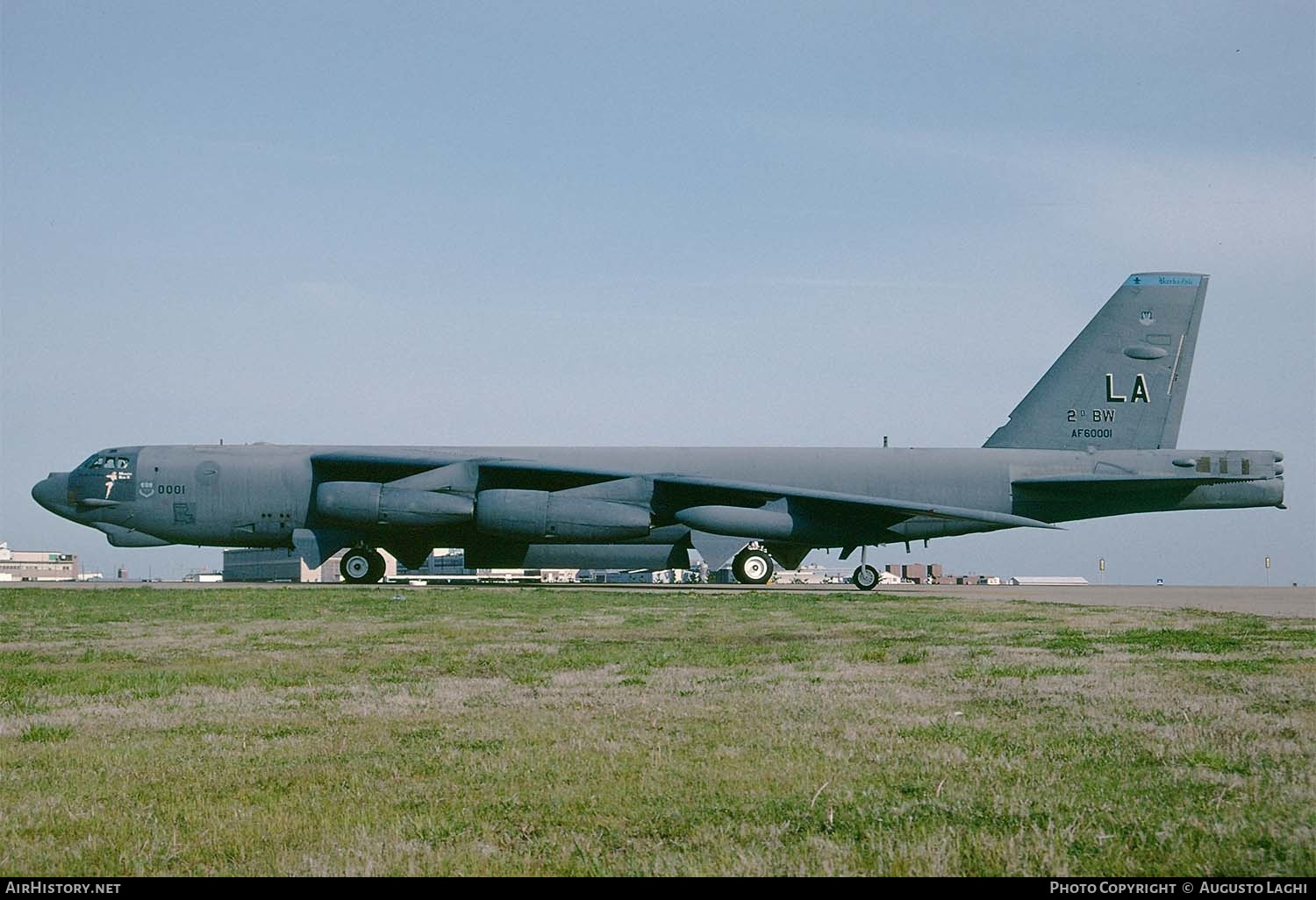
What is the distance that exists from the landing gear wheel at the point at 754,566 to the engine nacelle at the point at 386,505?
7074mm

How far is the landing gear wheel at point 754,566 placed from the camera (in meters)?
31.7

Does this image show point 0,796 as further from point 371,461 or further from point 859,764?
point 371,461

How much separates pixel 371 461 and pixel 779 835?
25.8 metres

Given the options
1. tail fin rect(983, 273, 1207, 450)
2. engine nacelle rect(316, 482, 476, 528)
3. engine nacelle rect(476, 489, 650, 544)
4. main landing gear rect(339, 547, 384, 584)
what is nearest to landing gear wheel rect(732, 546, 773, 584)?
engine nacelle rect(476, 489, 650, 544)

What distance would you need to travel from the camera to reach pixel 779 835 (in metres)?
5.15

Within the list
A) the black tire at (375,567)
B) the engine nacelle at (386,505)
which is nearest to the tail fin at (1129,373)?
the engine nacelle at (386,505)

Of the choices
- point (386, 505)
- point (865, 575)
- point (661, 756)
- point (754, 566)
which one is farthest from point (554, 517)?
point (661, 756)

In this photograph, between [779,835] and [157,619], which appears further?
[157,619]

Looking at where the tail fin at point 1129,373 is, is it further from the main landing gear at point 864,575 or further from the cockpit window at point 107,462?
the cockpit window at point 107,462

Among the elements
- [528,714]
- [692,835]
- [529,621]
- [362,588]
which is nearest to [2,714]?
[528,714]

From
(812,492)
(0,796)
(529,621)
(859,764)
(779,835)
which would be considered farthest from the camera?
(812,492)

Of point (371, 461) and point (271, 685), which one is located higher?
point (371, 461)

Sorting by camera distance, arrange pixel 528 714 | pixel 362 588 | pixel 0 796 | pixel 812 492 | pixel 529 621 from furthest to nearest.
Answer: pixel 812 492
pixel 362 588
pixel 529 621
pixel 528 714
pixel 0 796

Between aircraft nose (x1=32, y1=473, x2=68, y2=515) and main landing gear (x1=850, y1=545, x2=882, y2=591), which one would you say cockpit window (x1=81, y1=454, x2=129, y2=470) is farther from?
main landing gear (x1=850, y1=545, x2=882, y2=591)
